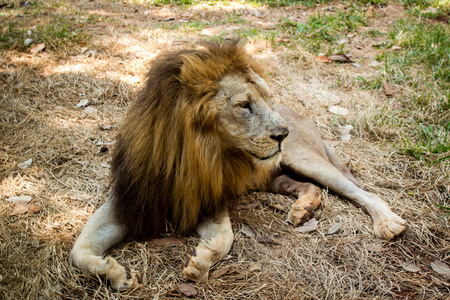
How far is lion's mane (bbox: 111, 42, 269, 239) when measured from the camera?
2092 millimetres

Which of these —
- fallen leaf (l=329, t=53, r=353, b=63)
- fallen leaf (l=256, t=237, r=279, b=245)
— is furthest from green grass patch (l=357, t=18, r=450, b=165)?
fallen leaf (l=256, t=237, r=279, b=245)

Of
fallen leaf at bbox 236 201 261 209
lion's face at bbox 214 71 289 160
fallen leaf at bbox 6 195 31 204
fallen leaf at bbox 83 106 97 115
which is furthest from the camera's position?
fallen leaf at bbox 83 106 97 115

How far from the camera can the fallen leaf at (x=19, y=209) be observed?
258cm

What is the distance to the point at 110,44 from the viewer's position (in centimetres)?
536

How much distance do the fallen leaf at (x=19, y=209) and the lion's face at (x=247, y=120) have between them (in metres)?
1.61

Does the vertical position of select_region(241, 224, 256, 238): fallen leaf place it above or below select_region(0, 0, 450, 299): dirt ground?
below

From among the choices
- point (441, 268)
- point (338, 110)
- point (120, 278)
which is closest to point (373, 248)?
point (441, 268)

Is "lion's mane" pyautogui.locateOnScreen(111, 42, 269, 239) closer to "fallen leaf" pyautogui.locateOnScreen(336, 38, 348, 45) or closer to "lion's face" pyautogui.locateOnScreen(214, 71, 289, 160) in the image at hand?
"lion's face" pyautogui.locateOnScreen(214, 71, 289, 160)

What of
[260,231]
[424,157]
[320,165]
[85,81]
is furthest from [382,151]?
[85,81]

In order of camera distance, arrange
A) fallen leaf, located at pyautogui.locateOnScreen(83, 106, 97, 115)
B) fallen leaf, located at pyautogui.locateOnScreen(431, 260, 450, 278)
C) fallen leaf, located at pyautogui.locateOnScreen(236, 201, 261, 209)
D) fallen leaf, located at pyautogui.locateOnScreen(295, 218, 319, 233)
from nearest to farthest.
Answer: fallen leaf, located at pyautogui.locateOnScreen(431, 260, 450, 278) < fallen leaf, located at pyautogui.locateOnScreen(295, 218, 319, 233) < fallen leaf, located at pyautogui.locateOnScreen(236, 201, 261, 209) < fallen leaf, located at pyautogui.locateOnScreen(83, 106, 97, 115)

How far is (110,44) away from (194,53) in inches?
142

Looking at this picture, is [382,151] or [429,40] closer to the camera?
[382,151]

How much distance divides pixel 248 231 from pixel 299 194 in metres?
0.58

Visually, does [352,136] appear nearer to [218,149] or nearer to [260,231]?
[260,231]
